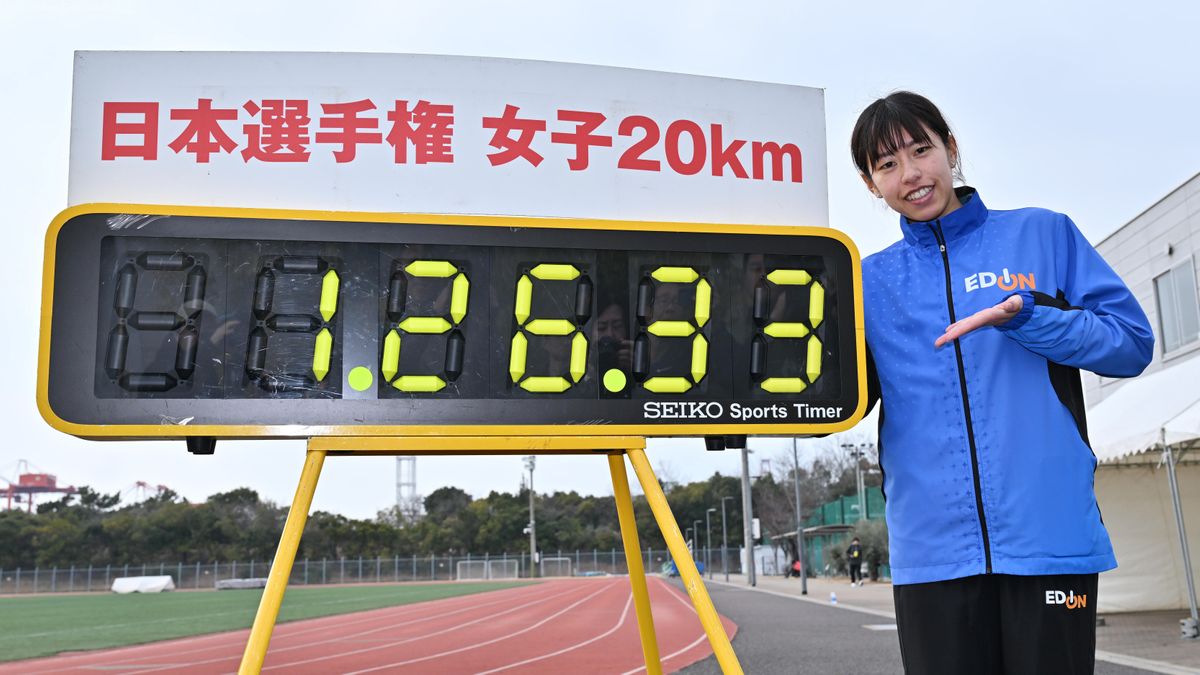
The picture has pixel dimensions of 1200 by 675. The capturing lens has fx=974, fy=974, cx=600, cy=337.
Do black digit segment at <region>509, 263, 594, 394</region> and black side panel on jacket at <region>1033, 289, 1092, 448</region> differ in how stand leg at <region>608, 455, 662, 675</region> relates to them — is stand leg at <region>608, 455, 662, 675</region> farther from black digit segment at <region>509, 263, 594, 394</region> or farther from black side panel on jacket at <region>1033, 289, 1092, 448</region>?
black side panel on jacket at <region>1033, 289, 1092, 448</region>

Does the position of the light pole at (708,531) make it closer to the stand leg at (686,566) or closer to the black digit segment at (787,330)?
the black digit segment at (787,330)

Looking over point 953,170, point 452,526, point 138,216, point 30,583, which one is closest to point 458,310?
point 138,216

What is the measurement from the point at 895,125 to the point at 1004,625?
4.42 ft

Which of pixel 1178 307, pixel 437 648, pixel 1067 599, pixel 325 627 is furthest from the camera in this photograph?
pixel 325 627

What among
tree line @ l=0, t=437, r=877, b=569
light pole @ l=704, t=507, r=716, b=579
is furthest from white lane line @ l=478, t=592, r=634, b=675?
light pole @ l=704, t=507, r=716, b=579

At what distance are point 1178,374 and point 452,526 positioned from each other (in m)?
56.3

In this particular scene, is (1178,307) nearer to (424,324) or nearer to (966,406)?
(966,406)

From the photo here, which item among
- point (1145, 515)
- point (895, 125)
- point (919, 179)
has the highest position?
point (895, 125)

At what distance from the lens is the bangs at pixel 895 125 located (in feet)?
8.89

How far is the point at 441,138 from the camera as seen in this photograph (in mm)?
3227

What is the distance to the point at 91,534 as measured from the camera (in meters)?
53.2

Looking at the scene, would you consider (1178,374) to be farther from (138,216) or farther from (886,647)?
(138,216)

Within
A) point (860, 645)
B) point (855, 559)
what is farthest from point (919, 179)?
point (855, 559)

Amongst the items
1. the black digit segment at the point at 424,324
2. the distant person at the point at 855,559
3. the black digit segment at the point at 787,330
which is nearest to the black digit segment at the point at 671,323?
the black digit segment at the point at 787,330
